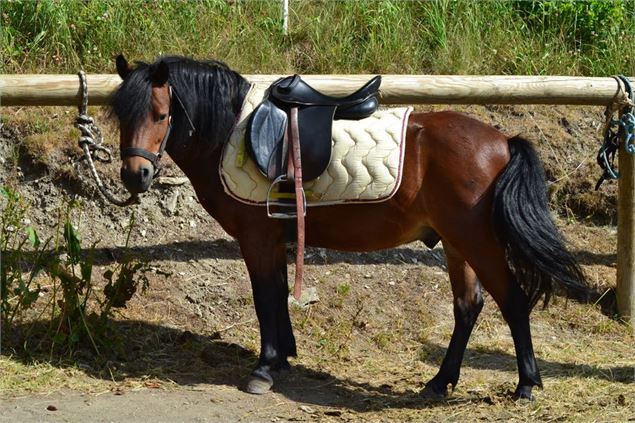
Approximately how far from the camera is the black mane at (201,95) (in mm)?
5125

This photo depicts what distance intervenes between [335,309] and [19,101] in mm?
2515

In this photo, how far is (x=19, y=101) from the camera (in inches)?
227

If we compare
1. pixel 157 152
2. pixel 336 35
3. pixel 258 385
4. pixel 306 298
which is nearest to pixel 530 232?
pixel 258 385

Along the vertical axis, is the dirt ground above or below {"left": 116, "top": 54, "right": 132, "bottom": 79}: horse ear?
below

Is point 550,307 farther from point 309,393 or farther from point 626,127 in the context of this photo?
point 309,393

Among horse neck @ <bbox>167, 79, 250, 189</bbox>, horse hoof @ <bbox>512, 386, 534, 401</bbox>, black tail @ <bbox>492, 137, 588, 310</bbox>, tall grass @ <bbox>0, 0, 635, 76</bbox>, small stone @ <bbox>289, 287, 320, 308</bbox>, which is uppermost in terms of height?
tall grass @ <bbox>0, 0, 635, 76</bbox>

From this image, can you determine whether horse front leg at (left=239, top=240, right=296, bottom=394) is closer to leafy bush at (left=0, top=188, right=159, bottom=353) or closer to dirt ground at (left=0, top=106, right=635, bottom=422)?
dirt ground at (left=0, top=106, right=635, bottom=422)

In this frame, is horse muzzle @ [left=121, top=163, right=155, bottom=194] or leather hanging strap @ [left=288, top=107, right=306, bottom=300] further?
leather hanging strap @ [left=288, top=107, right=306, bottom=300]

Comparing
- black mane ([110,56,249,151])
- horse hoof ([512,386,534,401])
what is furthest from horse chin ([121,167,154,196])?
horse hoof ([512,386,534,401])

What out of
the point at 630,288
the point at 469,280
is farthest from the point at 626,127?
the point at 469,280

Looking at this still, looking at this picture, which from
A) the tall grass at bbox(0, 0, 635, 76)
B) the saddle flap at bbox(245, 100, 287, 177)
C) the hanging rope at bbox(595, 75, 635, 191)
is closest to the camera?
the saddle flap at bbox(245, 100, 287, 177)

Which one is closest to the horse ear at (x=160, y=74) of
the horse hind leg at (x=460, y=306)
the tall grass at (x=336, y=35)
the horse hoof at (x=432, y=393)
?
the horse hind leg at (x=460, y=306)

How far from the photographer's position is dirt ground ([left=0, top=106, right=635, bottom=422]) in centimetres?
508

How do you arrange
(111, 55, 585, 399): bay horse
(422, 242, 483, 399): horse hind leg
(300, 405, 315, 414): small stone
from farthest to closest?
(422, 242, 483, 399): horse hind leg → (300, 405, 315, 414): small stone → (111, 55, 585, 399): bay horse
